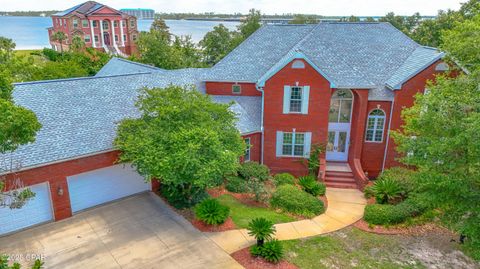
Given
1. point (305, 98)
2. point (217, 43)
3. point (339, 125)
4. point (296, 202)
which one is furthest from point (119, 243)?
point (217, 43)

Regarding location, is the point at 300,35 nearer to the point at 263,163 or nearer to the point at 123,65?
the point at 263,163

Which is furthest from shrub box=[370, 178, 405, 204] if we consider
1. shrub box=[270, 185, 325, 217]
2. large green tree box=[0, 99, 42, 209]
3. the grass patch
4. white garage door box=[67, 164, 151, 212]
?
large green tree box=[0, 99, 42, 209]

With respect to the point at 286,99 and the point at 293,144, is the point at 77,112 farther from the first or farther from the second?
the point at 293,144

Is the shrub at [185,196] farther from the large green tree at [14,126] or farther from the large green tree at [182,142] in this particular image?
the large green tree at [14,126]

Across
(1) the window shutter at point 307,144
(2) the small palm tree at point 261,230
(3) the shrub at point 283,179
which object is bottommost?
(3) the shrub at point 283,179

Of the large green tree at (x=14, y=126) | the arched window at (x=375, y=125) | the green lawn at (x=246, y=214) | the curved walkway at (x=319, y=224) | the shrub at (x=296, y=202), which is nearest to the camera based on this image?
the large green tree at (x=14, y=126)

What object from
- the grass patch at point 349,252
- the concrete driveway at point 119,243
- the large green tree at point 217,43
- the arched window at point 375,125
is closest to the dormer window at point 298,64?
the arched window at point 375,125
